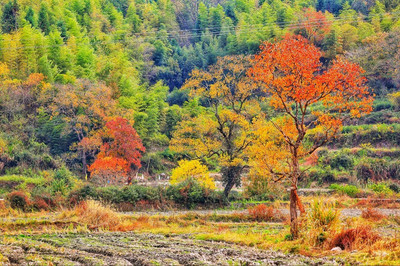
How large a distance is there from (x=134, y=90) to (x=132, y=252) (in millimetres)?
47009

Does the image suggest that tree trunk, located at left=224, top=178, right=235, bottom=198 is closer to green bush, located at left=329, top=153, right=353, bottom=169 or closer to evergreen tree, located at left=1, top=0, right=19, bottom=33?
green bush, located at left=329, top=153, right=353, bottom=169

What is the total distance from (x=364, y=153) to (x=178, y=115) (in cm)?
2459

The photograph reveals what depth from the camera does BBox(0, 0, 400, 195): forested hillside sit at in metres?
42.8

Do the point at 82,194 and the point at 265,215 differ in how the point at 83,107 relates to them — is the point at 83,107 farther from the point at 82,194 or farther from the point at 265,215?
the point at 265,215

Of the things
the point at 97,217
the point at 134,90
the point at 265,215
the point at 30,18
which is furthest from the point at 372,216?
the point at 30,18

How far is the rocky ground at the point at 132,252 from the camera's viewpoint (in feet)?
39.4

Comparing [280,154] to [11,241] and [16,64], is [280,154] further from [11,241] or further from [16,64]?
[16,64]

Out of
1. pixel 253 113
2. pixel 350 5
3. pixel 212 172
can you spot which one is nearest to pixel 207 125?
pixel 253 113

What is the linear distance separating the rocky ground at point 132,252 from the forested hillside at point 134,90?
712 inches

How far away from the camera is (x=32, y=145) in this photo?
47.5m

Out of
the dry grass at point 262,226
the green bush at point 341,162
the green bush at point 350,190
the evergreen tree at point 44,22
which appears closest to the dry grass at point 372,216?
the dry grass at point 262,226

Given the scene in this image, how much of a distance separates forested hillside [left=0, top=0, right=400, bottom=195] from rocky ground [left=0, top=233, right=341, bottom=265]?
1810 centimetres

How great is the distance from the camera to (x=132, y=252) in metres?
13.5

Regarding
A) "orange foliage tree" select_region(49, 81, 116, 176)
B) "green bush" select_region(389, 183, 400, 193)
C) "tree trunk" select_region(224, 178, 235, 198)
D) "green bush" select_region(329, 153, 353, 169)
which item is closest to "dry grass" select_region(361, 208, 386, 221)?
"tree trunk" select_region(224, 178, 235, 198)
